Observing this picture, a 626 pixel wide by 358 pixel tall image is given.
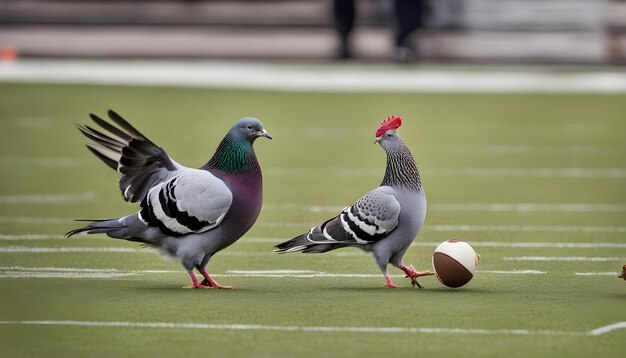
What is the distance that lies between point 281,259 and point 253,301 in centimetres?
209

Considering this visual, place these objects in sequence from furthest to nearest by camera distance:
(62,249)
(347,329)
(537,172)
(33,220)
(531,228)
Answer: (537,172) → (33,220) → (531,228) → (62,249) → (347,329)

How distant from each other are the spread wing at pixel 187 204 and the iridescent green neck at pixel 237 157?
117 mm

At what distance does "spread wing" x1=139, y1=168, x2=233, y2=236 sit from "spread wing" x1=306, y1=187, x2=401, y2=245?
668mm

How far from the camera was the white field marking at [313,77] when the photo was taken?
29969mm

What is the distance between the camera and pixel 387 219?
953 cm

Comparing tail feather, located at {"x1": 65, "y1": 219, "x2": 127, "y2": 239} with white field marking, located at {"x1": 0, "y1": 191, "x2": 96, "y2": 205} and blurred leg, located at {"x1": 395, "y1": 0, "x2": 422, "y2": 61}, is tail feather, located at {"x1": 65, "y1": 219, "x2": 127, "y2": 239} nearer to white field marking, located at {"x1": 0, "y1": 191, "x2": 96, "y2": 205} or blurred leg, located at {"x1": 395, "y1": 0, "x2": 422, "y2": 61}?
white field marking, located at {"x1": 0, "y1": 191, "x2": 96, "y2": 205}

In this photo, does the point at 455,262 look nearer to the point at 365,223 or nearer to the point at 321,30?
the point at 365,223

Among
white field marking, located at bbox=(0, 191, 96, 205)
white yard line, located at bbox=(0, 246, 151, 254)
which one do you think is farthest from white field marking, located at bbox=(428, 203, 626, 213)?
white yard line, located at bbox=(0, 246, 151, 254)

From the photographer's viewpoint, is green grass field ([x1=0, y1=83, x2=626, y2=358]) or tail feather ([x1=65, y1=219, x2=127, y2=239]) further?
tail feather ([x1=65, y1=219, x2=127, y2=239])

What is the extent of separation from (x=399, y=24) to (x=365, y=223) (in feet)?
85.3

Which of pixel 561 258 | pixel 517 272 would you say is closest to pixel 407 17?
pixel 561 258

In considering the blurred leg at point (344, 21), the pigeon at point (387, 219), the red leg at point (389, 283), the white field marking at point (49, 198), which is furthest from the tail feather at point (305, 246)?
the blurred leg at point (344, 21)

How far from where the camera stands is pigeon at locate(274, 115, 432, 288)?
9.55 meters

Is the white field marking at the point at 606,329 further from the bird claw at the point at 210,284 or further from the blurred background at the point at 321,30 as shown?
the blurred background at the point at 321,30
